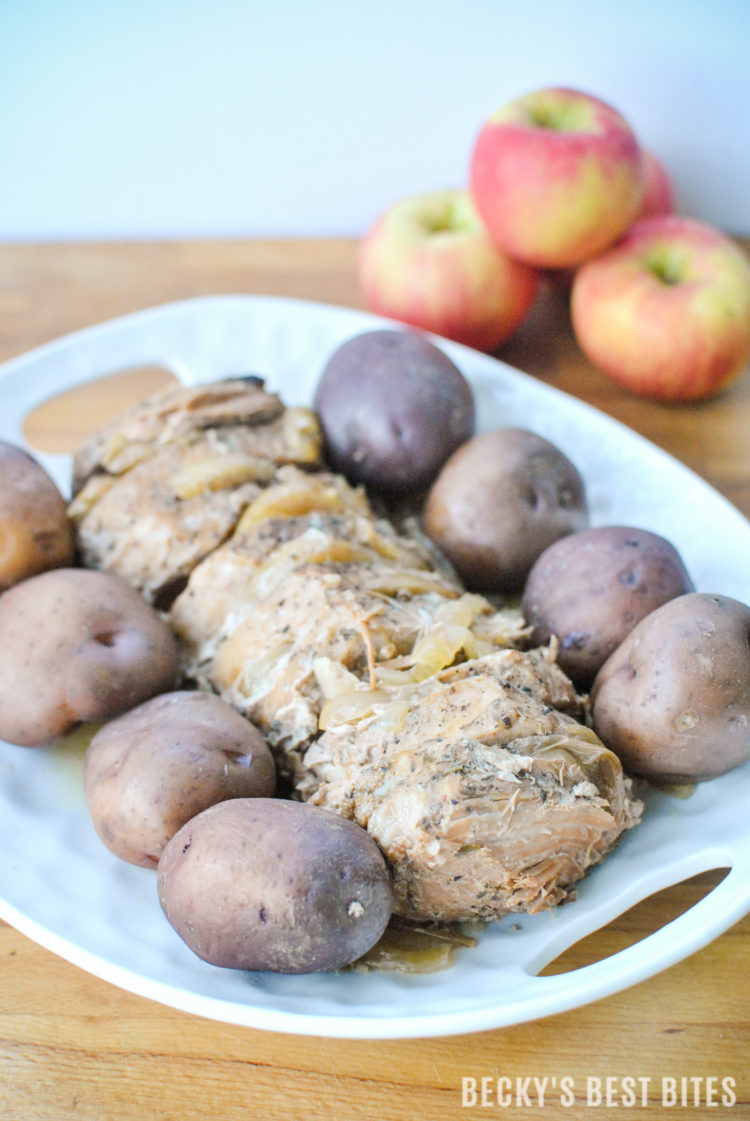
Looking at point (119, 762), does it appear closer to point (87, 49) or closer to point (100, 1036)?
point (100, 1036)

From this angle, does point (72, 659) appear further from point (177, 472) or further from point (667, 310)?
point (667, 310)

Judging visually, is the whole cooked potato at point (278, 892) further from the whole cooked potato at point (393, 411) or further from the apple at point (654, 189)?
the apple at point (654, 189)

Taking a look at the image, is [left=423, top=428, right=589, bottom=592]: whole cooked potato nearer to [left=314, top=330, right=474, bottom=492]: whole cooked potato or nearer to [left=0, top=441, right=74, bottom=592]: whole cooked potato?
[left=314, top=330, right=474, bottom=492]: whole cooked potato

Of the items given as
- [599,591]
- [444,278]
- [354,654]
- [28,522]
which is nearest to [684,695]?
[599,591]

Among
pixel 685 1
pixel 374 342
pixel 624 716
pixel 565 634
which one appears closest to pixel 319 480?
pixel 374 342

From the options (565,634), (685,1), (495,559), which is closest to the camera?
(565,634)

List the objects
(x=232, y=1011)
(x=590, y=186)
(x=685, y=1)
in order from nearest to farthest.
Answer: (x=232, y=1011) → (x=590, y=186) → (x=685, y=1)
